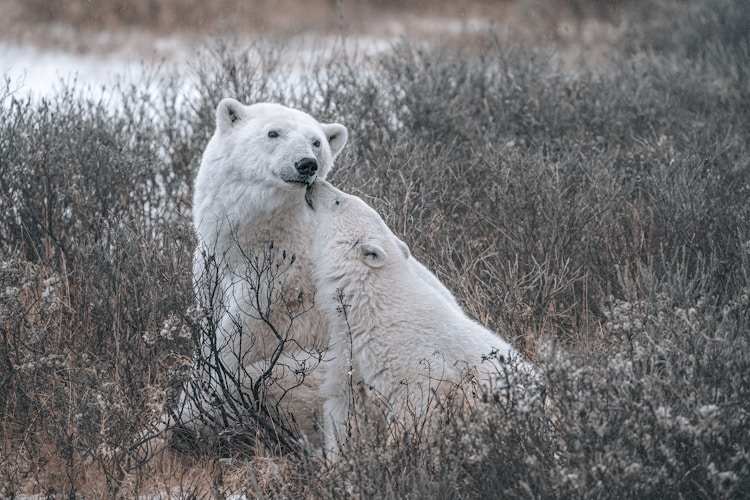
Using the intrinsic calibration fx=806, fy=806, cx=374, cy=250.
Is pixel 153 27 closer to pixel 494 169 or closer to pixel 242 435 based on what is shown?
pixel 494 169

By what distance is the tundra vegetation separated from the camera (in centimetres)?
242

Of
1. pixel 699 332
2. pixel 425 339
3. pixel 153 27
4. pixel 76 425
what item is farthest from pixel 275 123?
pixel 153 27

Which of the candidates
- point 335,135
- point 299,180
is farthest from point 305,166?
point 335,135

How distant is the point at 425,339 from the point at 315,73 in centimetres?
538

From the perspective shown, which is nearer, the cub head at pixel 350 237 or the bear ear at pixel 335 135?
the cub head at pixel 350 237

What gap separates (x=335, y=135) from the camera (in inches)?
157

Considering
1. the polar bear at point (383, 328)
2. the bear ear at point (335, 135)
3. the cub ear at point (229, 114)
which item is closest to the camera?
the polar bear at point (383, 328)

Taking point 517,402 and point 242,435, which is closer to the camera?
point 517,402

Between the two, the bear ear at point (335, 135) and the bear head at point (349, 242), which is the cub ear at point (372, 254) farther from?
the bear ear at point (335, 135)

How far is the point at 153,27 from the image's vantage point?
17859 mm

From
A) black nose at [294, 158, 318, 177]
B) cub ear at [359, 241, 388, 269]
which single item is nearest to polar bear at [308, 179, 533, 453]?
cub ear at [359, 241, 388, 269]

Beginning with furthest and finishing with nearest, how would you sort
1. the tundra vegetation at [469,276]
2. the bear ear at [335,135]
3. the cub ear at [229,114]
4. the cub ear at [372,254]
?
the bear ear at [335,135], the cub ear at [229,114], the cub ear at [372,254], the tundra vegetation at [469,276]

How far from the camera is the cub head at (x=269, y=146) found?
3330 millimetres

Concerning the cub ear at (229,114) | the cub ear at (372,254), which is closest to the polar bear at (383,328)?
the cub ear at (372,254)
